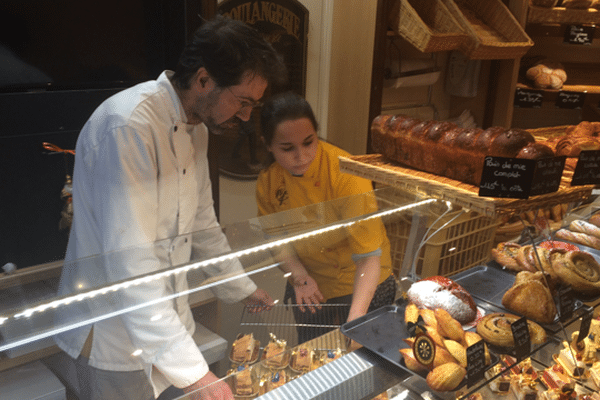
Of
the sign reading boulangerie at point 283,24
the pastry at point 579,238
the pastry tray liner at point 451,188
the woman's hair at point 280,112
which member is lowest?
the pastry at point 579,238

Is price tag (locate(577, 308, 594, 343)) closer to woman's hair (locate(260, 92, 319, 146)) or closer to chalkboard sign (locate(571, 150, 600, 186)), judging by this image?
chalkboard sign (locate(571, 150, 600, 186))

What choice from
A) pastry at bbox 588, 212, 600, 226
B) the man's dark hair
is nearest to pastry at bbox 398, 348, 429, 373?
the man's dark hair

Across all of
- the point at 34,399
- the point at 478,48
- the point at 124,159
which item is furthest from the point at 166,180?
the point at 478,48

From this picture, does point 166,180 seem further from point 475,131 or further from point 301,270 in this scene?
point 475,131

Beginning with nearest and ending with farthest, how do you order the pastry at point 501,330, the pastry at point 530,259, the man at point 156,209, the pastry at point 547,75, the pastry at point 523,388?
the man at point 156,209 → the pastry at point 501,330 → the pastry at point 523,388 → the pastry at point 530,259 → the pastry at point 547,75

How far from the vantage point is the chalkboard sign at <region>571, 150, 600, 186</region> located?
1.40m

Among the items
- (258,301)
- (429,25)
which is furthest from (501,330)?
(429,25)

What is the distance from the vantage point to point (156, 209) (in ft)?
5.03

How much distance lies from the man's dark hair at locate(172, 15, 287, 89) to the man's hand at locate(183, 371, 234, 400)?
84 centimetres

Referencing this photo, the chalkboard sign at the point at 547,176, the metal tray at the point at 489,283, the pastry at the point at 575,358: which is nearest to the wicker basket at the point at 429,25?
the metal tray at the point at 489,283

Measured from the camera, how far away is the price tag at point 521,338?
126cm

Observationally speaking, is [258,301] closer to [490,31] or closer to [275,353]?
[275,353]

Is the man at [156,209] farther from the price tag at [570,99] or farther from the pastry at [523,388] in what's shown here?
the price tag at [570,99]

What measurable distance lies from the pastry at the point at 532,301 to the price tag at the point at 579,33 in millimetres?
2254
